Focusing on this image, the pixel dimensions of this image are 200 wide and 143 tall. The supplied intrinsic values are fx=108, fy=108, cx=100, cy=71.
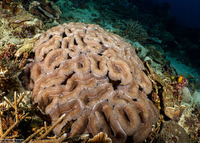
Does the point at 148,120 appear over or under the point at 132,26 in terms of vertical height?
under

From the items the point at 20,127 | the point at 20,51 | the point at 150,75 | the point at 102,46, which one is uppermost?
the point at 102,46

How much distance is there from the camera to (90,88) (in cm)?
246

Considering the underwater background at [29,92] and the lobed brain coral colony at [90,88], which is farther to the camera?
the underwater background at [29,92]

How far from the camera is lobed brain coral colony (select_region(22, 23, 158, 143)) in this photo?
2199mm

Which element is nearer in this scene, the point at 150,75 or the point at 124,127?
the point at 124,127

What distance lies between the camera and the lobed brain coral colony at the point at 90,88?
220cm

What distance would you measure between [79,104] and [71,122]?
394mm

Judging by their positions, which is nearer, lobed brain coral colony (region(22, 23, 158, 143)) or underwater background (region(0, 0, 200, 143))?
lobed brain coral colony (region(22, 23, 158, 143))

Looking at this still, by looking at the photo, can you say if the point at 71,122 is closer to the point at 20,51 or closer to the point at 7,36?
the point at 20,51

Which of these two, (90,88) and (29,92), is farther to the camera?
(29,92)

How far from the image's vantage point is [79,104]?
232 cm

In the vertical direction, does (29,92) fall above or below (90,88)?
below

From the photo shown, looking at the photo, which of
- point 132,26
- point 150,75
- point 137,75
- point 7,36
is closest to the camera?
point 137,75

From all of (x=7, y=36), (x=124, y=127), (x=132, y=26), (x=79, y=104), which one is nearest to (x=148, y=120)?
(x=124, y=127)
